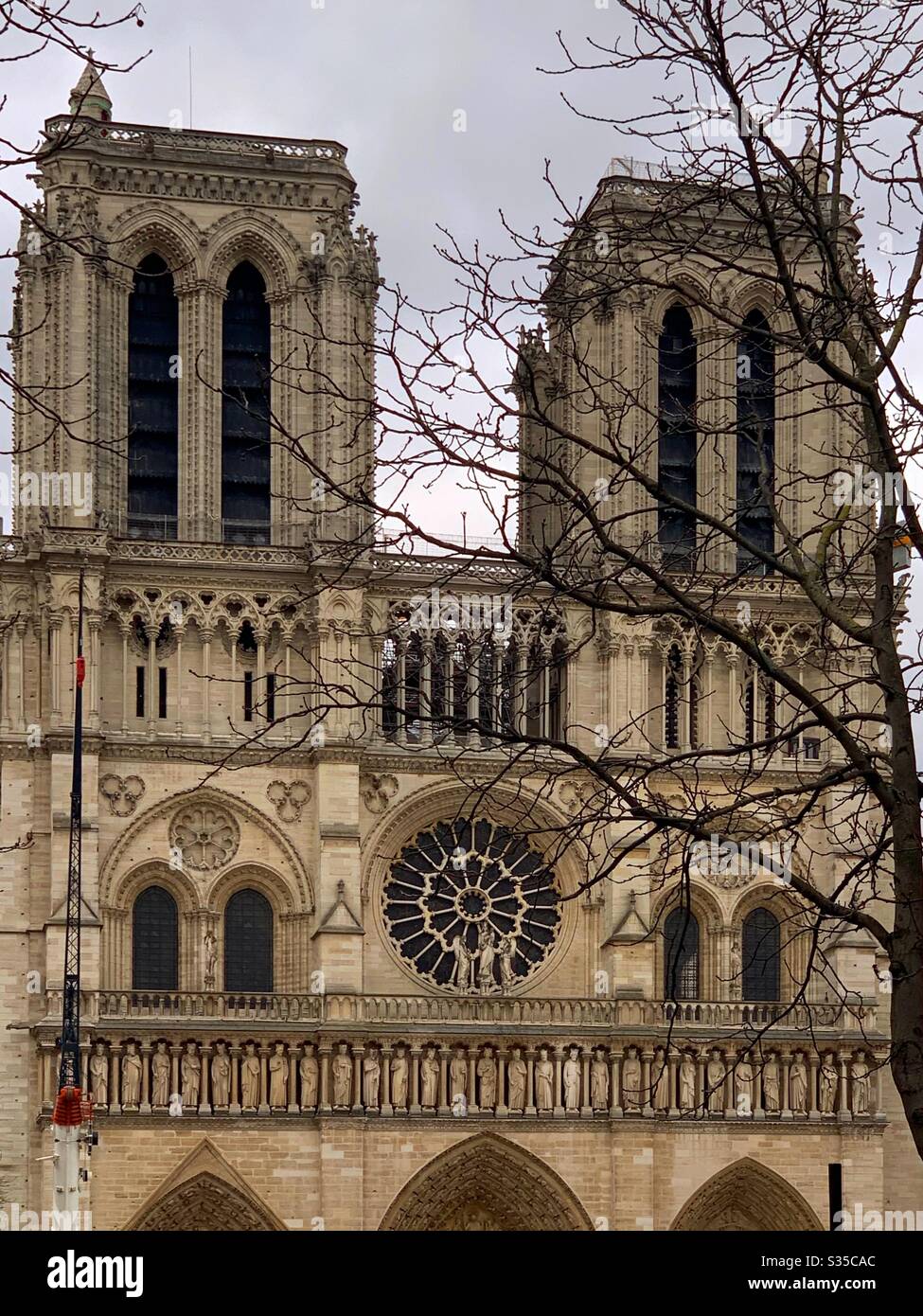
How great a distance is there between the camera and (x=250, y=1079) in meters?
40.3

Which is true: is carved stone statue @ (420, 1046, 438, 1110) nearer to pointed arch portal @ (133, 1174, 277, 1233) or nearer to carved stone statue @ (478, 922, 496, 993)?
carved stone statue @ (478, 922, 496, 993)

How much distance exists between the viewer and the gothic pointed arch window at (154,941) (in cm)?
4150

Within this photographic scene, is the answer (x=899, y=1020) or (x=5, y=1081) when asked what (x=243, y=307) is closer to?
(x=5, y=1081)

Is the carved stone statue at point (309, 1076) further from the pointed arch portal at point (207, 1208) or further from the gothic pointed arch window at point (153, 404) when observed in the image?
the gothic pointed arch window at point (153, 404)

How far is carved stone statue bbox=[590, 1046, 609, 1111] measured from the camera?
41.4m

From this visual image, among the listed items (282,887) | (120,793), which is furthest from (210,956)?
(120,793)

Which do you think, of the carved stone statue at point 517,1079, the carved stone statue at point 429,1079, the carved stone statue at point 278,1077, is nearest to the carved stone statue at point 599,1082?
the carved stone statue at point 517,1079

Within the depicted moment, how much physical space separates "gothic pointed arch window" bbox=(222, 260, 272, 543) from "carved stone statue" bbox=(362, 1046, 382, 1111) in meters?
8.94

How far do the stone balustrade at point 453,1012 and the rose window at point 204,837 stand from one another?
2398 millimetres

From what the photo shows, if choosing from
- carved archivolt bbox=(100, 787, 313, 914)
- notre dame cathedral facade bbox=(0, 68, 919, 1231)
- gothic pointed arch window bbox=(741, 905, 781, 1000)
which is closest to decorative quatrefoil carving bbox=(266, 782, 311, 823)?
notre dame cathedral facade bbox=(0, 68, 919, 1231)

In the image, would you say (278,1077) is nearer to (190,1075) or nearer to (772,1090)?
(190,1075)

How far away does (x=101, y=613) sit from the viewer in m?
41.5
